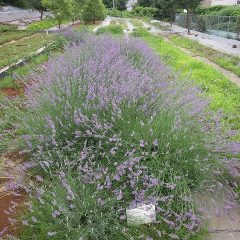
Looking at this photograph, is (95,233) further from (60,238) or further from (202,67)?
(202,67)

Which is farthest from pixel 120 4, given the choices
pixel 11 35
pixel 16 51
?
pixel 16 51

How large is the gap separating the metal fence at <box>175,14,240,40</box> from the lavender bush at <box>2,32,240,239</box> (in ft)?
59.9

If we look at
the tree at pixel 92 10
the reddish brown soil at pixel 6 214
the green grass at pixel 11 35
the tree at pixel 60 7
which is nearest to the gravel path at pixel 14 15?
the tree at pixel 92 10

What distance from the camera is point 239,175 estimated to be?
3410mm

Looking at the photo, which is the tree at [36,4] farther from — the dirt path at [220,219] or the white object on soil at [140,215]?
the white object on soil at [140,215]

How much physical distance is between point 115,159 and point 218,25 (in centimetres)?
2441

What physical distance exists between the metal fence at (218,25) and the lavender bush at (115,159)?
18251 millimetres

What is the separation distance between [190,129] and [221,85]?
13.7ft

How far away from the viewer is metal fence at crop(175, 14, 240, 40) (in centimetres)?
2184

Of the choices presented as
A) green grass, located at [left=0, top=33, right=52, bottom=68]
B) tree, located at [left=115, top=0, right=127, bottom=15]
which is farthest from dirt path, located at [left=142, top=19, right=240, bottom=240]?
tree, located at [left=115, top=0, right=127, bottom=15]

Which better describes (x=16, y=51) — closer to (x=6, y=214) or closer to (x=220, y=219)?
(x=6, y=214)

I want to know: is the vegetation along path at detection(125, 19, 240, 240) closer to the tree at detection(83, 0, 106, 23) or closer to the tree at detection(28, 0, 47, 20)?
the tree at detection(83, 0, 106, 23)

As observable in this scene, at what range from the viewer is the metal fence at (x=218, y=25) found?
21844 mm

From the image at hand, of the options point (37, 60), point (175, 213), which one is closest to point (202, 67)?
point (37, 60)
